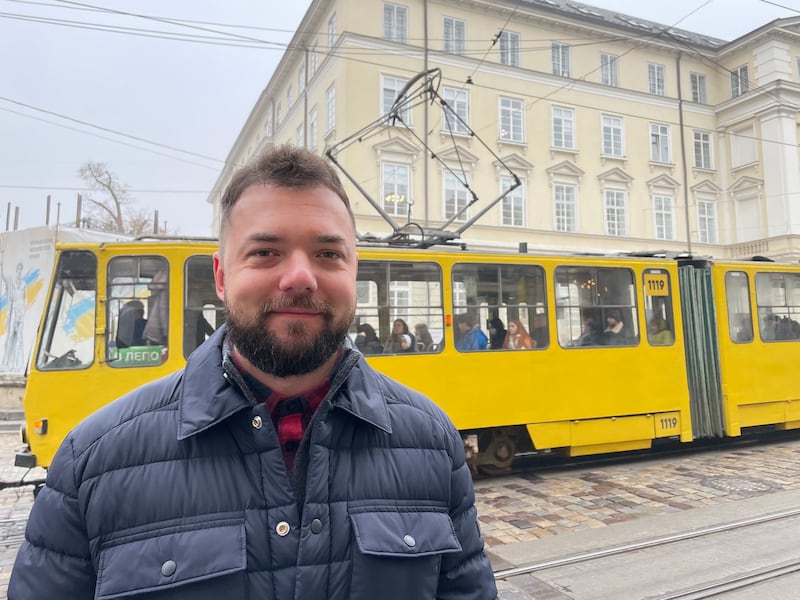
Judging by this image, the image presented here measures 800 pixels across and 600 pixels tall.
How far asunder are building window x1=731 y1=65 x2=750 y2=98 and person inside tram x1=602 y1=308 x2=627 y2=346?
29.7 meters

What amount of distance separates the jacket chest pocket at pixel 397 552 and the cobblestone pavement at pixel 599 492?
3157mm

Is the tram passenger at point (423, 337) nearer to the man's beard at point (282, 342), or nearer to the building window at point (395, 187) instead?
the man's beard at point (282, 342)

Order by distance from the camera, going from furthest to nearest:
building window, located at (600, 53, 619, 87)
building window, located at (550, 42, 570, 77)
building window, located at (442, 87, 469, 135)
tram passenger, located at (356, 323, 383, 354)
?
building window, located at (600, 53, 619, 87) → building window, located at (550, 42, 570, 77) → building window, located at (442, 87, 469, 135) → tram passenger, located at (356, 323, 383, 354)

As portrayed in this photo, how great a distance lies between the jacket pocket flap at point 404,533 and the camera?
1411mm

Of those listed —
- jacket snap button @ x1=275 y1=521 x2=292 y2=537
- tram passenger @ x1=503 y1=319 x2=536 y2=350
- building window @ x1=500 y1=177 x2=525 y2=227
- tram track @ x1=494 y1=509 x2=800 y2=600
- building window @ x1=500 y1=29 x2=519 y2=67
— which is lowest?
tram track @ x1=494 y1=509 x2=800 y2=600

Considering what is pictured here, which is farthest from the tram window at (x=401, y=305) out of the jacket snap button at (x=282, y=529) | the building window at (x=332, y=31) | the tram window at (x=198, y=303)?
the building window at (x=332, y=31)

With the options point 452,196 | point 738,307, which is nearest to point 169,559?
point 738,307

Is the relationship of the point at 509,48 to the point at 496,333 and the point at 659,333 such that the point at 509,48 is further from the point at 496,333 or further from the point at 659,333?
the point at 496,333

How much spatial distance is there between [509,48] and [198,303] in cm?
2415

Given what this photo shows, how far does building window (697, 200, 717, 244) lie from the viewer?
102ft

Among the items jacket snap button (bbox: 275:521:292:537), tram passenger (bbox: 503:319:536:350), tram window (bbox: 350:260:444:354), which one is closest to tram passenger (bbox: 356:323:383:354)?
tram window (bbox: 350:260:444:354)

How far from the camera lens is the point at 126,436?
4.71ft

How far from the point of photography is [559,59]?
27.5 meters

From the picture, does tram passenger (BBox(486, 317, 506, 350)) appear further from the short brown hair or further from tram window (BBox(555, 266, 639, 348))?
the short brown hair
